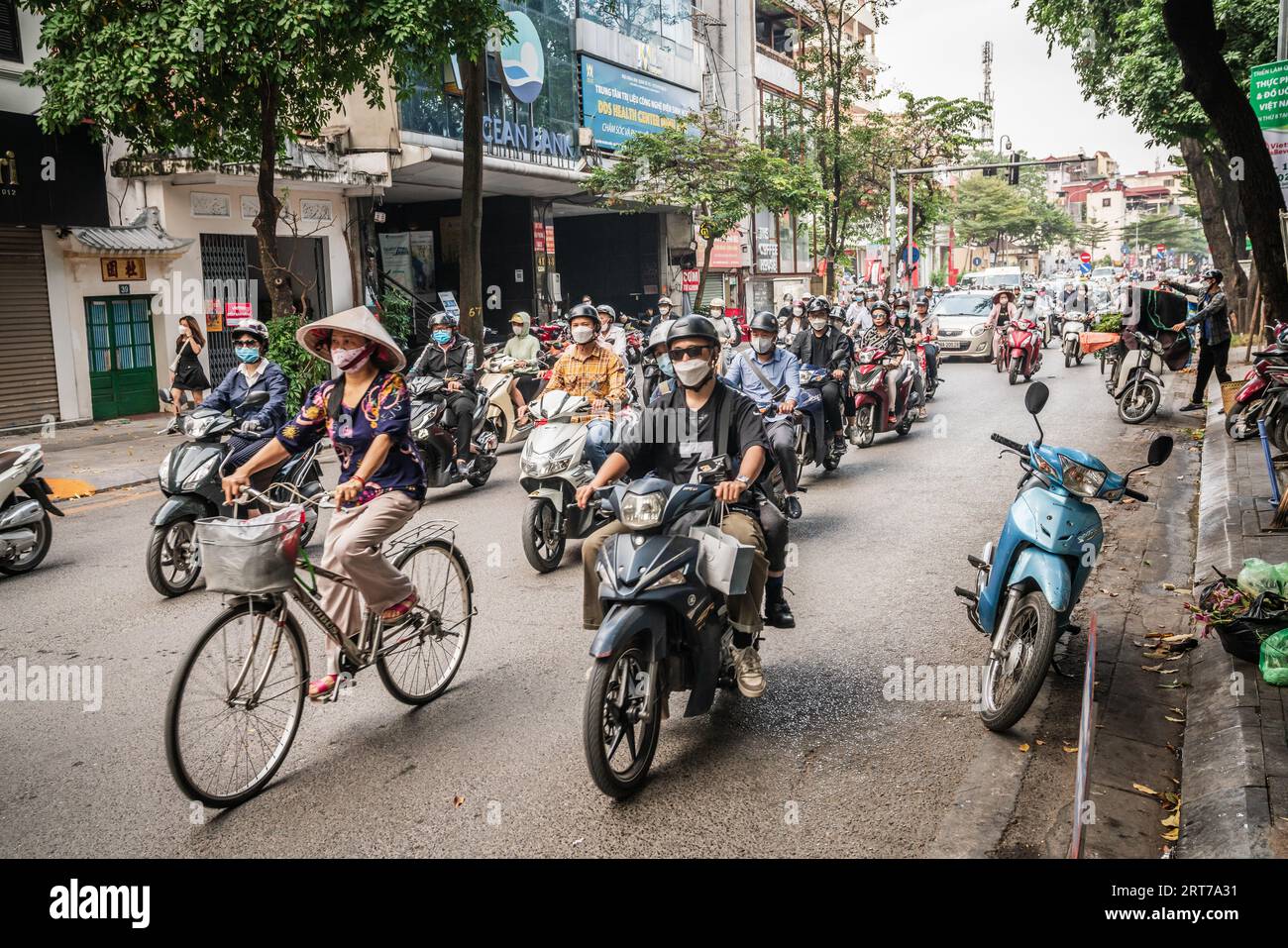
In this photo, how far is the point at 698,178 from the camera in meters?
29.0

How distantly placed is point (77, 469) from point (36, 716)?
893 cm

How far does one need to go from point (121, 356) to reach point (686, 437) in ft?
51.1

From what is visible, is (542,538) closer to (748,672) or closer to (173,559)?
(173,559)

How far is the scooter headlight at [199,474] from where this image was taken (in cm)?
741

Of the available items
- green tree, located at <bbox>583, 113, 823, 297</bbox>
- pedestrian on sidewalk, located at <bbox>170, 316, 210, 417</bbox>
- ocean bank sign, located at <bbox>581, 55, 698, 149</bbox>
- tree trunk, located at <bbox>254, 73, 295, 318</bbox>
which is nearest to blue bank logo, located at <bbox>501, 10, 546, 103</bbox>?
green tree, located at <bbox>583, 113, 823, 297</bbox>

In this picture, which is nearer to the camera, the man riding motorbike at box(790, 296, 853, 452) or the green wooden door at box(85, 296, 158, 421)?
the man riding motorbike at box(790, 296, 853, 452)

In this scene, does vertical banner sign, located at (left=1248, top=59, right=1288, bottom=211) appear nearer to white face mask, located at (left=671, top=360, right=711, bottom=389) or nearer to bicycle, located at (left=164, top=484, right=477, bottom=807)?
white face mask, located at (left=671, top=360, right=711, bottom=389)

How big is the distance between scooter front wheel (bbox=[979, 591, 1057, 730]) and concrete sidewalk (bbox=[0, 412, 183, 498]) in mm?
10212

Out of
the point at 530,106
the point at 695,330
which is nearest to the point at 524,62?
the point at 530,106

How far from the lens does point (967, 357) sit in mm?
27016

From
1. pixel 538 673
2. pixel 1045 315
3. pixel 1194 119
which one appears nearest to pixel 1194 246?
pixel 1045 315

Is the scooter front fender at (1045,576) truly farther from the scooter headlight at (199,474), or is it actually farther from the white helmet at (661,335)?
the scooter headlight at (199,474)

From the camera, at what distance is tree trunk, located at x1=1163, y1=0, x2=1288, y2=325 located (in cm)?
732
